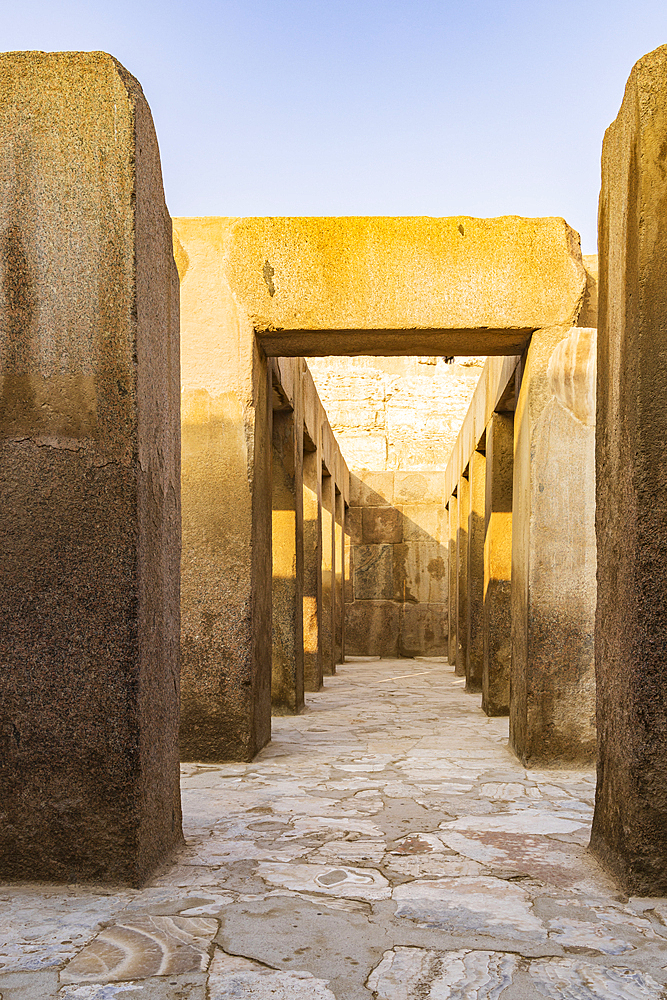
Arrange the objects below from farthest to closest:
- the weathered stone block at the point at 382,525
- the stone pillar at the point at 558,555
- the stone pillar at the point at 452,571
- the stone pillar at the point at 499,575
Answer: the weathered stone block at the point at 382,525 < the stone pillar at the point at 452,571 < the stone pillar at the point at 499,575 < the stone pillar at the point at 558,555

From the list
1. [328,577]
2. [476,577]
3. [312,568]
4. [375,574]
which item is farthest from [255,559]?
[375,574]

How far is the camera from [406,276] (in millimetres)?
5203

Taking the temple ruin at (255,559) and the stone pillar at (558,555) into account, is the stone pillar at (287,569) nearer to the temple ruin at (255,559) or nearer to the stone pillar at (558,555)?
the temple ruin at (255,559)

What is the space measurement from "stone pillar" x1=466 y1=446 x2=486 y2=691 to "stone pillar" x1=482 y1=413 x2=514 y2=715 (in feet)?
5.29

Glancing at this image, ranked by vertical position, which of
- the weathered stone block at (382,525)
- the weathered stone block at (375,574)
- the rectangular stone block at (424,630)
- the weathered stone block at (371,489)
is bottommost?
the rectangular stone block at (424,630)

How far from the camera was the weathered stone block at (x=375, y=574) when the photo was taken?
51.2 feet

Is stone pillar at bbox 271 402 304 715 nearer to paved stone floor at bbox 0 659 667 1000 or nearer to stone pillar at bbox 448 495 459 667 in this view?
paved stone floor at bbox 0 659 667 1000

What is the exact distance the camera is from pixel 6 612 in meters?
2.82

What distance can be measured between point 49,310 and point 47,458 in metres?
0.51

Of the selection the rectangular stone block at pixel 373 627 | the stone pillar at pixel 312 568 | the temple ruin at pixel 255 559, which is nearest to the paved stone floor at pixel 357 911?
the temple ruin at pixel 255 559

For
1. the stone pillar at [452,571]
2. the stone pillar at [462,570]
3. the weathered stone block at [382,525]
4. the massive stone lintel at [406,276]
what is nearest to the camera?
the massive stone lintel at [406,276]

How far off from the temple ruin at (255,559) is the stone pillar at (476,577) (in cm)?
332

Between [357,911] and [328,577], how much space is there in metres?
9.16

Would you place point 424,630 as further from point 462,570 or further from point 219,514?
point 219,514
